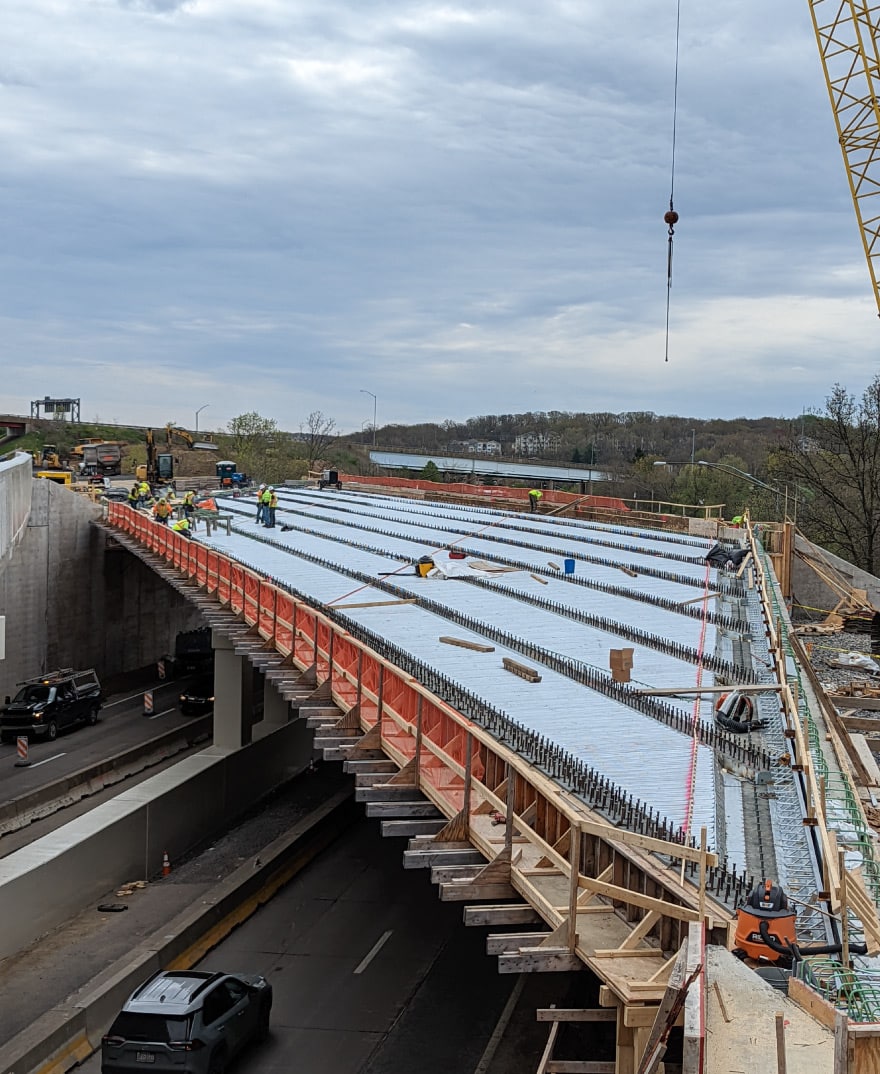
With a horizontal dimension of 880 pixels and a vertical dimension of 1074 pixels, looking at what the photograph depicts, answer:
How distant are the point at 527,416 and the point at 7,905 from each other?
159m

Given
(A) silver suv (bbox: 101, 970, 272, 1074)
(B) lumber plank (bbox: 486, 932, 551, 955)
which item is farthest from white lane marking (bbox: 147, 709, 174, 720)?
(B) lumber plank (bbox: 486, 932, 551, 955)

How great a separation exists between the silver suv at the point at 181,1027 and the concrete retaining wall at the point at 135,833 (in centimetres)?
647

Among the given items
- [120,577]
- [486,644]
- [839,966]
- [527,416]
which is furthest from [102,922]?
[527,416]

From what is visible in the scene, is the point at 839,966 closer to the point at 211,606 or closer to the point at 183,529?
the point at 211,606

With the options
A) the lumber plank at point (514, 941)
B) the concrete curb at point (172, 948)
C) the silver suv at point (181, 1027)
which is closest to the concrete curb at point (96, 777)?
the concrete curb at point (172, 948)

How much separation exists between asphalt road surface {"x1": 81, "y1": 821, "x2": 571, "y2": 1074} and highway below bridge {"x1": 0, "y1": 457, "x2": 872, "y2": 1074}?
0.07 meters

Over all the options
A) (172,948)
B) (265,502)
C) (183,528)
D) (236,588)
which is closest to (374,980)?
(172,948)

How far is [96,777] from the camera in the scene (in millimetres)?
30453

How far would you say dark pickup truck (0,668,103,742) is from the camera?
33.4 metres

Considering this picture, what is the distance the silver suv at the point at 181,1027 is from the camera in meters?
13.9

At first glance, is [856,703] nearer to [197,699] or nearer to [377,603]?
[377,603]

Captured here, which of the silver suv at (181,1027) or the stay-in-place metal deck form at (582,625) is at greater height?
the stay-in-place metal deck form at (582,625)

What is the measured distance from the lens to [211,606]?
26.3 meters

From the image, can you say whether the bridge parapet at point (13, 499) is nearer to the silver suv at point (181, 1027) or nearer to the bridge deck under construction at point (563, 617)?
the bridge deck under construction at point (563, 617)
